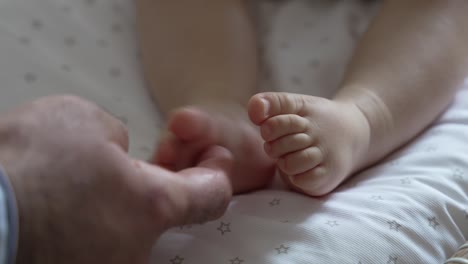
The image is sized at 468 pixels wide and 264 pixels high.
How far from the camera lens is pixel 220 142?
61 cm

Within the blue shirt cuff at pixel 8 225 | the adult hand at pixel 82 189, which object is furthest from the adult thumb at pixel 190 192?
the blue shirt cuff at pixel 8 225

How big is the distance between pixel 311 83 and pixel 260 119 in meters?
0.27

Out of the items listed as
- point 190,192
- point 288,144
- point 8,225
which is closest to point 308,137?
point 288,144

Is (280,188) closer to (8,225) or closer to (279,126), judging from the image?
(279,126)

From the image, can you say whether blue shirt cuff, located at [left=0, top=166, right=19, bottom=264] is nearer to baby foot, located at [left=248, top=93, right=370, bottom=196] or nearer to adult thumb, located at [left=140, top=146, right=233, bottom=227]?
adult thumb, located at [left=140, top=146, right=233, bottom=227]

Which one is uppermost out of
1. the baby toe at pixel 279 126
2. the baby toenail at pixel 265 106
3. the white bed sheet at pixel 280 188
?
the baby toenail at pixel 265 106

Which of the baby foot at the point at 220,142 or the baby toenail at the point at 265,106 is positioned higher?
the baby toenail at the point at 265,106

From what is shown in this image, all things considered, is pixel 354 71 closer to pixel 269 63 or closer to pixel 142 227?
pixel 269 63

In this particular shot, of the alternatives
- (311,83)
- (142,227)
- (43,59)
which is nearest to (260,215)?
(142,227)

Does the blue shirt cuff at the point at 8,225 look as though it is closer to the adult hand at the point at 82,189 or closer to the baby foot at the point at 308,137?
the adult hand at the point at 82,189

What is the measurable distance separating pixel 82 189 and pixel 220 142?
21 cm

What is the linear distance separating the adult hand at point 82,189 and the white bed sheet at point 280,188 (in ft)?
0.26

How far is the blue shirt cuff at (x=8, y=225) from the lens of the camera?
1.27 ft

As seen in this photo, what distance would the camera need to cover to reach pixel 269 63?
0.82 meters
